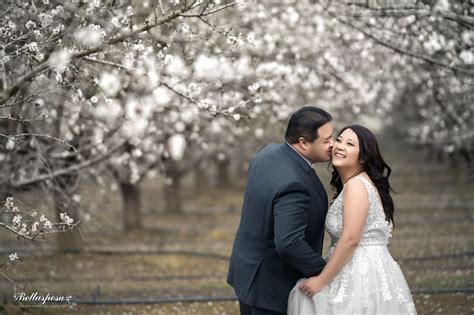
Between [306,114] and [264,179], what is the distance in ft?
1.89

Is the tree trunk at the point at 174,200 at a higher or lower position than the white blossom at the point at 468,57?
lower

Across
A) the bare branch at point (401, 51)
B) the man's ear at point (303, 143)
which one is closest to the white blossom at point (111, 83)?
the bare branch at point (401, 51)

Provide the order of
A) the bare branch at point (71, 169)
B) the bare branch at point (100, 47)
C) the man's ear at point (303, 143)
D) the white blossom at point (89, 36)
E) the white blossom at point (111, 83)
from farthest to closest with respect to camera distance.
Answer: the white blossom at point (111, 83), the bare branch at point (71, 169), the white blossom at point (89, 36), the bare branch at point (100, 47), the man's ear at point (303, 143)

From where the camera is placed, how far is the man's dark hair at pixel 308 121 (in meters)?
4.77

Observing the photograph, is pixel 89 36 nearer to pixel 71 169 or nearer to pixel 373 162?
pixel 71 169

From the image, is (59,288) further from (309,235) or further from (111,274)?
(309,235)

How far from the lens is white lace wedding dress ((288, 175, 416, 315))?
4.84 metres

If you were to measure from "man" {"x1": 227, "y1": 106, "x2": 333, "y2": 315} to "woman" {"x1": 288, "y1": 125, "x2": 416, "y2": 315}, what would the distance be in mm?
112

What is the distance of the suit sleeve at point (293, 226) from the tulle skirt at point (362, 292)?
34 cm

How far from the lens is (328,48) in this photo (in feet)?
38.3

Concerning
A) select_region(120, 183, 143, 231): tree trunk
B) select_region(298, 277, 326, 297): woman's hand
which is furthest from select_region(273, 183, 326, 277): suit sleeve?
select_region(120, 183, 143, 231): tree trunk

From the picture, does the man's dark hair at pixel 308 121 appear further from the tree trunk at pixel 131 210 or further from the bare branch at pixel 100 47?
the tree trunk at pixel 131 210

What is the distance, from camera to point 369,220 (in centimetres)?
495

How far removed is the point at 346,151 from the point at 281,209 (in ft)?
2.59
